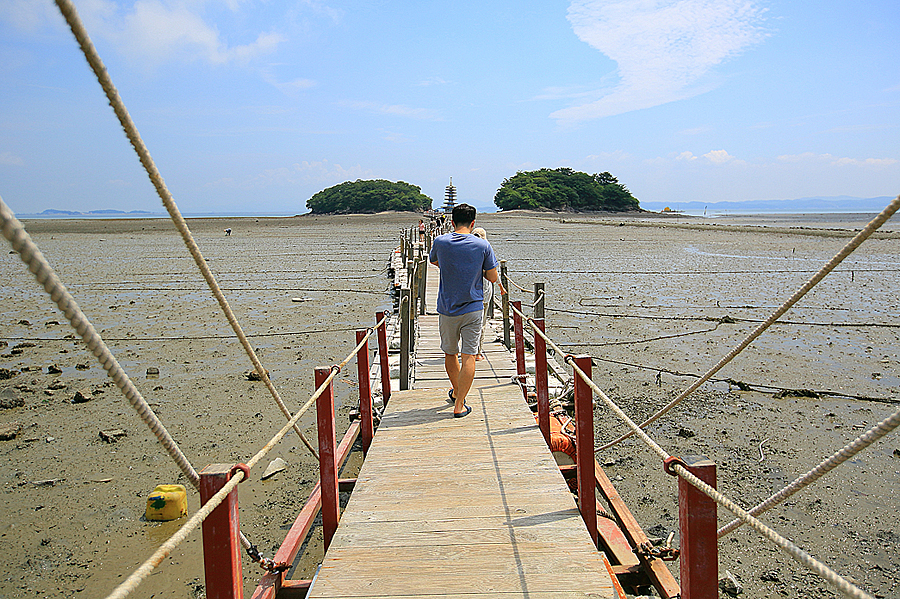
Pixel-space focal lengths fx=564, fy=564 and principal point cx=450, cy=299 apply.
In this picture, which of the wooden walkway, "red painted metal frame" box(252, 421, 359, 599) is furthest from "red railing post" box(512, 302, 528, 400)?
"red painted metal frame" box(252, 421, 359, 599)

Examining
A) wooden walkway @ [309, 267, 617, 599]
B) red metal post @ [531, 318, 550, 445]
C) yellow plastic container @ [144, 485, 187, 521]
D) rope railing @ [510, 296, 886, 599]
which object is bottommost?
yellow plastic container @ [144, 485, 187, 521]

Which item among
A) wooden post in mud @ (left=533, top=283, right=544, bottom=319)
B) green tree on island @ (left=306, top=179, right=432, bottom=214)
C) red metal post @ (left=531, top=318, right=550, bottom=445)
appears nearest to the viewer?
red metal post @ (left=531, top=318, right=550, bottom=445)

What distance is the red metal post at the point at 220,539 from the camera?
84.0 inches

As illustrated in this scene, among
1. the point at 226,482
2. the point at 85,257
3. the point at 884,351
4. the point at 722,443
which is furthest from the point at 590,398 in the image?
the point at 85,257

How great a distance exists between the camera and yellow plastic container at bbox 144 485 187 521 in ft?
15.9

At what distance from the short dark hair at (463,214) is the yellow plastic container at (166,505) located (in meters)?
3.42

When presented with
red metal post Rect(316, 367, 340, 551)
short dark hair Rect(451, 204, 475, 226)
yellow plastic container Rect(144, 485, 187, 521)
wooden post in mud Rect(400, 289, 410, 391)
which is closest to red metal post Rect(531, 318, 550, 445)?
short dark hair Rect(451, 204, 475, 226)

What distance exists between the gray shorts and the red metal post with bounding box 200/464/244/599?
293cm

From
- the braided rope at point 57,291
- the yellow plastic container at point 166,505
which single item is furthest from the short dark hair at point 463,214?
the braided rope at point 57,291

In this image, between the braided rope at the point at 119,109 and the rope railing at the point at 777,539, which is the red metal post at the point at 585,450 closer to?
the rope railing at the point at 777,539

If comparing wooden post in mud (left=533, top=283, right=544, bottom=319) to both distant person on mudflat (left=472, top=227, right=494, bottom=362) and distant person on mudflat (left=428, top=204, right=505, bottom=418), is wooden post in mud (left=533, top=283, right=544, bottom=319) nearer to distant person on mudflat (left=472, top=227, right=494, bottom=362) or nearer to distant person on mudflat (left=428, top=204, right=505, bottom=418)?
distant person on mudflat (left=472, top=227, right=494, bottom=362)

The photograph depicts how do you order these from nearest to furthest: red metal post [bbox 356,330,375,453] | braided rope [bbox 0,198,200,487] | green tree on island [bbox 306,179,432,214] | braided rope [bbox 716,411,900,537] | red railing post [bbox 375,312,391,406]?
braided rope [bbox 0,198,200,487]
braided rope [bbox 716,411,900,537]
red metal post [bbox 356,330,375,453]
red railing post [bbox 375,312,391,406]
green tree on island [bbox 306,179,432,214]

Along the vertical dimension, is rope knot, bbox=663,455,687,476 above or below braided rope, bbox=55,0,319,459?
below

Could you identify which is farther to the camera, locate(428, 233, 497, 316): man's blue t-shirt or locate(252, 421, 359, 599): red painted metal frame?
locate(428, 233, 497, 316): man's blue t-shirt
